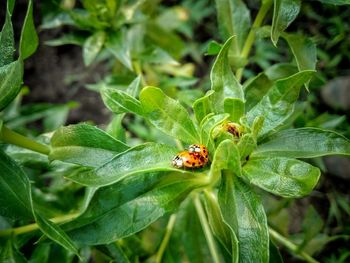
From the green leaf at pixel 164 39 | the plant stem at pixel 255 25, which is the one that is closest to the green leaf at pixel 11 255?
the plant stem at pixel 255 25

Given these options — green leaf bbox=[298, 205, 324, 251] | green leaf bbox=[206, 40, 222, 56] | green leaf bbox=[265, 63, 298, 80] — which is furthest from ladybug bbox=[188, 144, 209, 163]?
green leaf bbox=[298, 205, 324, 251]

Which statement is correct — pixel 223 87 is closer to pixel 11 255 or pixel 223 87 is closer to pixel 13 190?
pixel 13 190

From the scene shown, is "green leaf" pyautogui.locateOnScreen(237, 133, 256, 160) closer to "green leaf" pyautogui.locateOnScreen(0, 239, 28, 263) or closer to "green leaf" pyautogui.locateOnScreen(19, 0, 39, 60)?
"green leaf" pyautogui.locateOnScreen(19, 0, 39, 60)

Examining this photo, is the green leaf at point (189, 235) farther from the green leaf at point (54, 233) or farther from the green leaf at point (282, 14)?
the green leaf at point (282, 14)

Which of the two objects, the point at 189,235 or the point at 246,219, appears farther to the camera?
the point at 189,235

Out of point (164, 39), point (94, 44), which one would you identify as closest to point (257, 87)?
point (94, 44)
